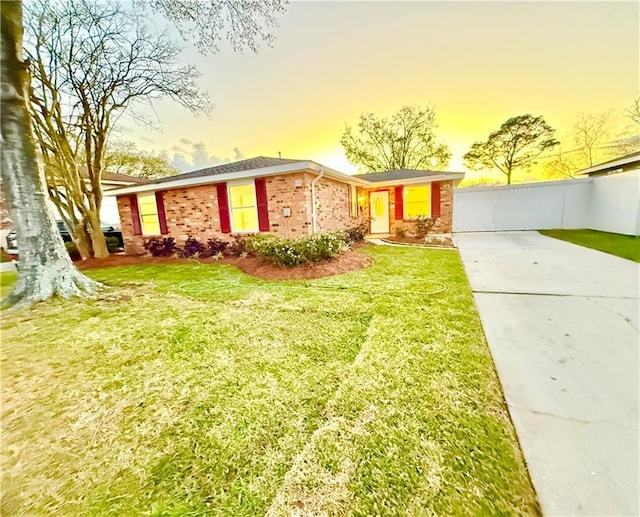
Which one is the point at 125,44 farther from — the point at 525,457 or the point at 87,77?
the point at 525,457

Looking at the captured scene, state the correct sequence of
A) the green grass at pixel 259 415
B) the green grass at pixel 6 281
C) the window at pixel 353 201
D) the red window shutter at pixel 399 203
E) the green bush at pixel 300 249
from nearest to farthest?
the green grass at pixel 259 415, the green grass at pixel 6 281, the green bush at pixel 300 249, the window at pixel 353 201, the red window shutter at pixel 399 203

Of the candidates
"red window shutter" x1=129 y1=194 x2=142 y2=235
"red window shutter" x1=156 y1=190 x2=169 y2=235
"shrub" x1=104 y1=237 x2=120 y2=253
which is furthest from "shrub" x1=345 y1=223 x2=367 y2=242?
"shrub" x1=104 y1=237 x2=120 y2=253

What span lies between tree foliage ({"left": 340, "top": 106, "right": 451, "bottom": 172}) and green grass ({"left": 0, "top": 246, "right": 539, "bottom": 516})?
70.4 feet

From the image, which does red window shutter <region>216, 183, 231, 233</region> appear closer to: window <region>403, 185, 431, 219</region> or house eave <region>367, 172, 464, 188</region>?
house eave <region>367, 172, 464, 188</region>

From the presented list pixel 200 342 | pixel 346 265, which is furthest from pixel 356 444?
pixel 346 265

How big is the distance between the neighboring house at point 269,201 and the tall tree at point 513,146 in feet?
38.5

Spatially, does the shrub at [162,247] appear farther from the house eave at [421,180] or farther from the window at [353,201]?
the house eave at [421,180]

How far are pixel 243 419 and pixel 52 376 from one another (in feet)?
6.75

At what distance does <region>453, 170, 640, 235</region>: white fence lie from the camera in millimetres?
10141

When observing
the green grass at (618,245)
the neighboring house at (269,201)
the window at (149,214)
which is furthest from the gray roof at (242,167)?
the green grass at (618,245)

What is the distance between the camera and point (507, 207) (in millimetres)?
12820

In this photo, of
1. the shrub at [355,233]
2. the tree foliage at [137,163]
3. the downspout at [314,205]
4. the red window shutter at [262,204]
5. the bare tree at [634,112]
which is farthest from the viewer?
the tree foliage at [137,163]

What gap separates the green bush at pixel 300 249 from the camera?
6086 mm

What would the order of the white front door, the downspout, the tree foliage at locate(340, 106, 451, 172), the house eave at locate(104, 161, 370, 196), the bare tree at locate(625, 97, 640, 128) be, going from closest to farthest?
1. the house eave at locate(104, 161, 370, 196)
2. the downspout
3. the bare tree at locate(625, 97, 640, 128)
4. the white front door
5. the tree foliage at locate(340, 106, 451, 172)
